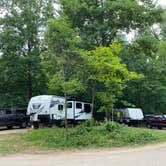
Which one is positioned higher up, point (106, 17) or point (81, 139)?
point (106, 17)

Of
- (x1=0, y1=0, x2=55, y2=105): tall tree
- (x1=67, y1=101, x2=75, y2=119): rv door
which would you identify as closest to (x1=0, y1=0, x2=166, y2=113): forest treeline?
(x1=0, y1=0, x2=55, y2=105): tall tree

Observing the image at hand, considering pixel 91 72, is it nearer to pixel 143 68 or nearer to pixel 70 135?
pixel 70 135

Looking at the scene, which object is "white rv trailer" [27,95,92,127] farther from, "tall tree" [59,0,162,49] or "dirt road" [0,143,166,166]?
"dirt road" [0,143,166,166]

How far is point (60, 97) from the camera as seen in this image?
97.6 ft

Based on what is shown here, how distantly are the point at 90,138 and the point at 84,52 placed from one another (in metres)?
4.72

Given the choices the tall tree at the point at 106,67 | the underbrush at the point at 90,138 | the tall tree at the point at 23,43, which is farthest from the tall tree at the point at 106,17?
the underbrush at the point at 90,138

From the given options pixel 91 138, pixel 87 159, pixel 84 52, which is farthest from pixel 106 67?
pixel 87 159

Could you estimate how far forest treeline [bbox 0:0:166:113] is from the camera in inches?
786

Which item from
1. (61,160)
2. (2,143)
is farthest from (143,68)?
(61,160)

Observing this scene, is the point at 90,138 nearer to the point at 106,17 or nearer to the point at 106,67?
the point at 106,67

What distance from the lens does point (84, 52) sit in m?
19.8

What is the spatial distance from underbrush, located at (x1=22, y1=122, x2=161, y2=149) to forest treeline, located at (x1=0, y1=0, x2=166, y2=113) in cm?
217

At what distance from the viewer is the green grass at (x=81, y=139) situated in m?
17.1

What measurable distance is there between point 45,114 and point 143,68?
11.1 meters
